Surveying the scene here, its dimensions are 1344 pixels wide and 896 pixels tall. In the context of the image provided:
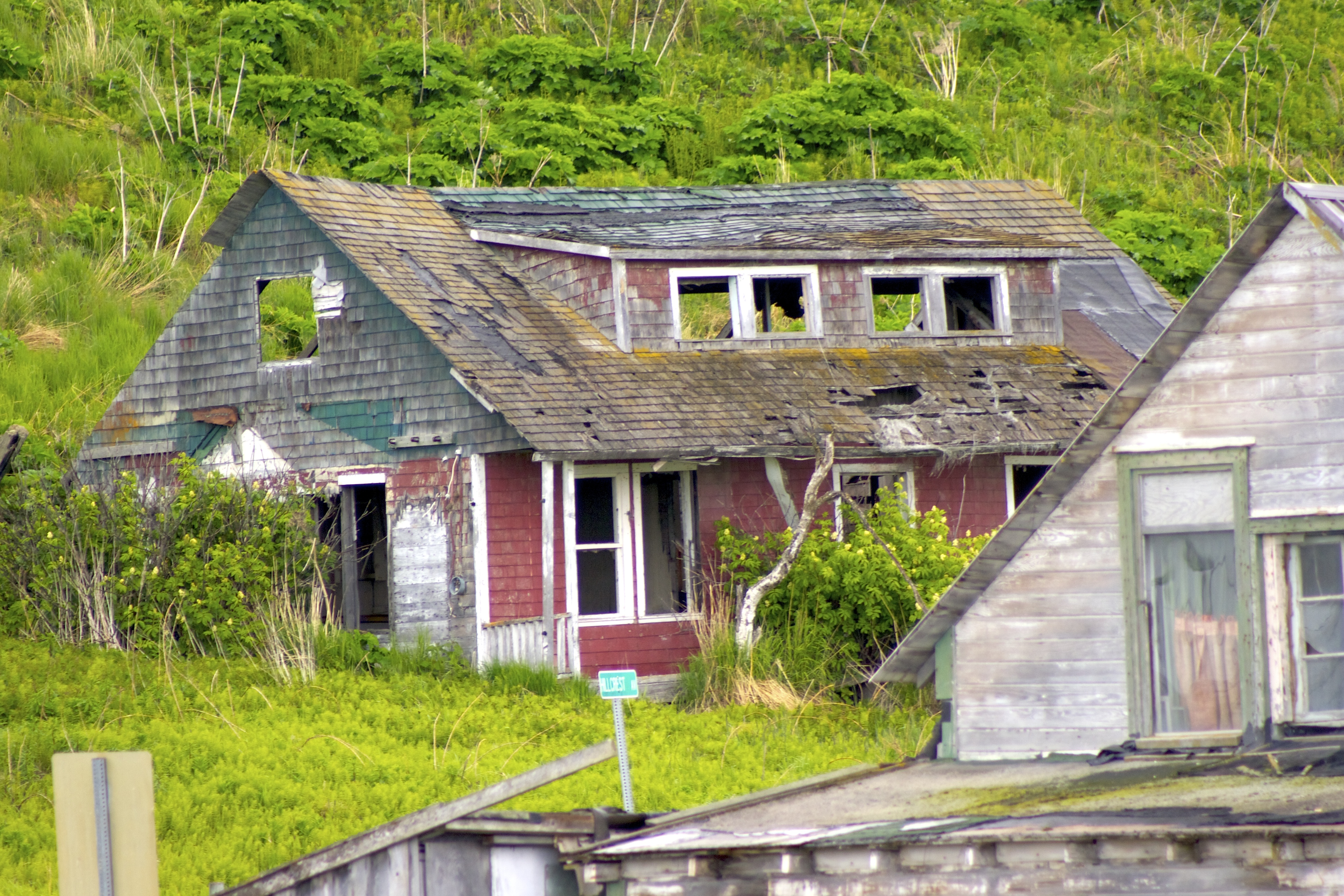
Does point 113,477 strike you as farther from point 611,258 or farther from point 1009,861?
point 1009,861

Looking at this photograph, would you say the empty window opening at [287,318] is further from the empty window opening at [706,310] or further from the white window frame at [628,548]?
the white window frame at [628,548]

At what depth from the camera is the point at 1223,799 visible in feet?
26.1

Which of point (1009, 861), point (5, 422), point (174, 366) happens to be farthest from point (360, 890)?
point (5, 422)

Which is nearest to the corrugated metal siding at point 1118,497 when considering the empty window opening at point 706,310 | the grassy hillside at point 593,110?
the empty window opening at point 706,310

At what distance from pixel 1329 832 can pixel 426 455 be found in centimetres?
1400

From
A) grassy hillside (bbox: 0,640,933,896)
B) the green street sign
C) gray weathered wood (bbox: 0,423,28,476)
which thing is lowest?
grassy hillside (bbox: 0,640,933,896)

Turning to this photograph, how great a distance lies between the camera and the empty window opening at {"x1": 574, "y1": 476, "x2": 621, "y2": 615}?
1988cm

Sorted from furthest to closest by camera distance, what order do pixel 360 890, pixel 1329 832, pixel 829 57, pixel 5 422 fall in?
1. pixel 829 57
2. pixel 5 422
3. pixel 360 890
4. pixel 1329 832

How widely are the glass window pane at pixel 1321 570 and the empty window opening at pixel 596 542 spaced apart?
36.0 feet

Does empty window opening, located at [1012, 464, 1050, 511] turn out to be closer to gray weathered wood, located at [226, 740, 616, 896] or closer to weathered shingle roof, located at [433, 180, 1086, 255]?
weathered shingle roof, located at [433, 180, 1086, 255]

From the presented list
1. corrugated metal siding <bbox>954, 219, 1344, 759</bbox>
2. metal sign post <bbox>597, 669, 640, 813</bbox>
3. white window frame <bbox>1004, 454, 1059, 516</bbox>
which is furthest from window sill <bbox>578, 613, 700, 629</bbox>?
corrugated metal siding <bbox>954, 219, 1344, 759</bbox>

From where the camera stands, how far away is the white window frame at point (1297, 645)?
9.28 meters

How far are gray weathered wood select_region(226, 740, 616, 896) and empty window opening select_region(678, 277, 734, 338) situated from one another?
14172 mm

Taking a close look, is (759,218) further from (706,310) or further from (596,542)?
(596,542)
